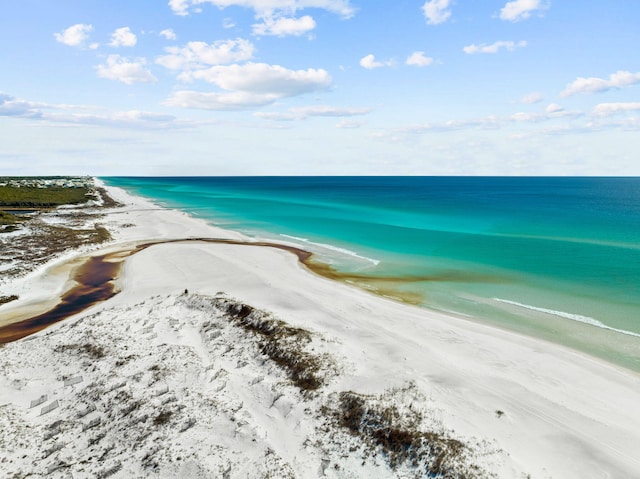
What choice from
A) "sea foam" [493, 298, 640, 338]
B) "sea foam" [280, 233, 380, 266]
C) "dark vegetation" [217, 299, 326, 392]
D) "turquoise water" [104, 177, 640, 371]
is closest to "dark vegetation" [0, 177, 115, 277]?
"turquoise water" [104, 177, 640, 371]

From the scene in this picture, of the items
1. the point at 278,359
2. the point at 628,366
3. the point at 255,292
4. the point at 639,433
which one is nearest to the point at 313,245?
the point at 255,292

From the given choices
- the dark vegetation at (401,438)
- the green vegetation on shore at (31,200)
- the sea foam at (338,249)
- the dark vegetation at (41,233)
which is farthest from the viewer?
the green vegetation on shore at (31,200)

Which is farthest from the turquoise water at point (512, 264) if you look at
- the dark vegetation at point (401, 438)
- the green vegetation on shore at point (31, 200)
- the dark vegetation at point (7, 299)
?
the green vegetation on shore at point (31, 200)

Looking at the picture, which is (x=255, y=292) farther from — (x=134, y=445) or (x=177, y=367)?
(x=134, y=445)

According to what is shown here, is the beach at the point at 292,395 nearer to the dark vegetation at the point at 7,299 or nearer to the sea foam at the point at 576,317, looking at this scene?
the dark vegetation at the point at 7,299

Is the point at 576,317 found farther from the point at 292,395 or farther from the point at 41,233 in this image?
the point at 41,233

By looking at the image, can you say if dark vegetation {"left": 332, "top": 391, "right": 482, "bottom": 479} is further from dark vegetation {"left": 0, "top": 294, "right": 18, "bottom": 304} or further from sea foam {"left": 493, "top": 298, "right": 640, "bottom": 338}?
dark vegetation {"left": 0, "top": 294, "right": 18, "bottom": 304}

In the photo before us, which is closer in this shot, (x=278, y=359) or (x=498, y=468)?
(x=498, y=468)

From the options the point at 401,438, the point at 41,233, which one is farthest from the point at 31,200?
the point at 401,438
